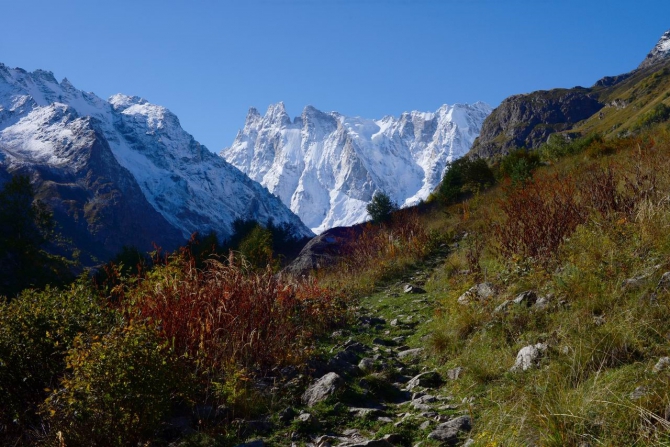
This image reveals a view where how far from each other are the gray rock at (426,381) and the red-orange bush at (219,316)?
1.37 metres

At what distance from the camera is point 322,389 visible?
452 centimetres

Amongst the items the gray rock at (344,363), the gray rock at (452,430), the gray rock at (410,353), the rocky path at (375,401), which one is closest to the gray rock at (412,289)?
the rocky path at (375,401)

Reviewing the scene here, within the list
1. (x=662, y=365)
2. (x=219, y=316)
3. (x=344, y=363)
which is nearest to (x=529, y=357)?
(x=662, y=365)

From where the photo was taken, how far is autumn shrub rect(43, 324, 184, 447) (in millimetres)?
3283

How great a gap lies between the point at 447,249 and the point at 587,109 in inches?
5654

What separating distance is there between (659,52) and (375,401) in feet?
773

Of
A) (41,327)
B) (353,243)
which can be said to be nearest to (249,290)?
(41,327)

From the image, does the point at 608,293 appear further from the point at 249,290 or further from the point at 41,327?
the point at 41,327

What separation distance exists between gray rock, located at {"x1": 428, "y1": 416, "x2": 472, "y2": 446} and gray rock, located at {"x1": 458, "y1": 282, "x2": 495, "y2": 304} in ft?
8.16

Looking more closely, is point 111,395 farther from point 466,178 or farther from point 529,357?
point 466,178

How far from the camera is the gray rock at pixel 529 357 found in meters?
3.76

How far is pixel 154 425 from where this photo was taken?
354cm

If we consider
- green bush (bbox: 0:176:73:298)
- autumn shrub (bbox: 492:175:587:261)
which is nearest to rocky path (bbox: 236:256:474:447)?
autumn shrub (bbox: 492:175:587:261)

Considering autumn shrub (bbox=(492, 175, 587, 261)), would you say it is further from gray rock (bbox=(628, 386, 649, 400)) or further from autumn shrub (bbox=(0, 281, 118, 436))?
autumn shrub (bbox=(0, 281, 118, 436))
